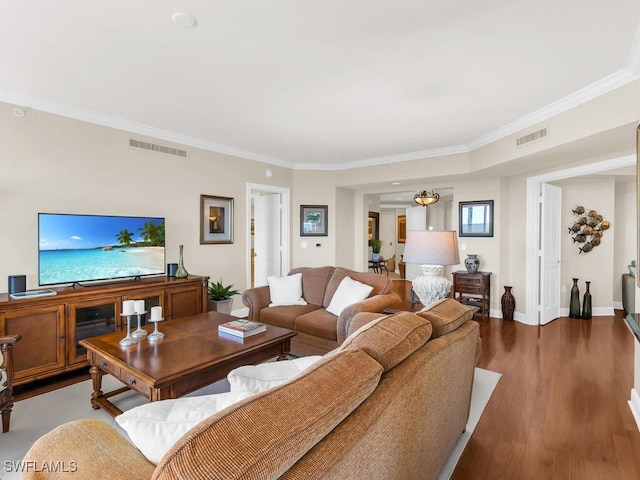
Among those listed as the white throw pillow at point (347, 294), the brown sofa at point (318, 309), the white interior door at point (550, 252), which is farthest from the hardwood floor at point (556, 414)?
the white throw pillow at point (347, 294)

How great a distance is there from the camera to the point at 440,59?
2521 mm

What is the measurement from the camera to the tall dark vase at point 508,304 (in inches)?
202

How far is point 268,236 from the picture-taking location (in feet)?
20.9

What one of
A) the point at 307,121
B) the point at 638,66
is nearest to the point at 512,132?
the point at 638,66

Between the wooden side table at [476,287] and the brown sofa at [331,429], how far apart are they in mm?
3855

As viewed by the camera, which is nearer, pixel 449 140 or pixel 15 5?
pixel 15 5

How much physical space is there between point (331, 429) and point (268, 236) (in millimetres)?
5612

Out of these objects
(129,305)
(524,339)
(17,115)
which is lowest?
(524,339)

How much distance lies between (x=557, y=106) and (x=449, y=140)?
1.45 meters

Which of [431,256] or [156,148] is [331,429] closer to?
[431,256]

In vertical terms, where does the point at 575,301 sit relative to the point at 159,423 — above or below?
below

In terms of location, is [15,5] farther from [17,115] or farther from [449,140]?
[449,140]

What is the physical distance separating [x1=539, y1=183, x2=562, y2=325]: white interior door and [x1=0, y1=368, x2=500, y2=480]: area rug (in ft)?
8.07

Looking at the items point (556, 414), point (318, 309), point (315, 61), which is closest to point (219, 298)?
point (318, 309)
